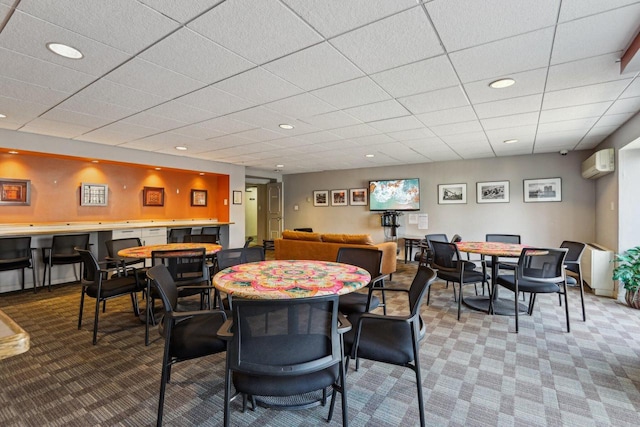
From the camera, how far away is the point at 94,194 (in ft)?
20.1

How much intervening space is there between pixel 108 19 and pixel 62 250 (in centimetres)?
456

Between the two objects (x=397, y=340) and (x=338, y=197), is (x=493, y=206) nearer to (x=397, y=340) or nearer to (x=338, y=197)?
(x=338, y=197)

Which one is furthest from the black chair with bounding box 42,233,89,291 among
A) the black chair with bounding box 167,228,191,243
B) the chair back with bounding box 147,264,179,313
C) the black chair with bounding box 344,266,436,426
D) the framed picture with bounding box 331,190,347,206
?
the framed picture with bounding box 331,190,347,206

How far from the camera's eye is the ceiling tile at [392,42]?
1.92 meters

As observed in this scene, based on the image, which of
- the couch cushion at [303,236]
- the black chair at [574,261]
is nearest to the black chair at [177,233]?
the couch cushion at [303,236]

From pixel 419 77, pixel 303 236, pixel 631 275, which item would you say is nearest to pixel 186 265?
pixel 303 236

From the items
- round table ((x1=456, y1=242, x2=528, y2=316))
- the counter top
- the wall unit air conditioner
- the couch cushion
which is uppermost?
the wall unit air conditioner

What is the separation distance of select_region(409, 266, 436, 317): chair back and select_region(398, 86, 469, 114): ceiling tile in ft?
6.43

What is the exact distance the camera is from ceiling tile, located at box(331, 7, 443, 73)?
75.5 inches

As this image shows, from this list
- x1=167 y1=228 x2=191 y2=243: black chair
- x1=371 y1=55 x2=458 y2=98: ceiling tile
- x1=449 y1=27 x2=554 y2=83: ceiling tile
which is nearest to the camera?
x1=449 y1=27 x2=554 y2=83: ceiling tile

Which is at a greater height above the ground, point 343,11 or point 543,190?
point 343,11

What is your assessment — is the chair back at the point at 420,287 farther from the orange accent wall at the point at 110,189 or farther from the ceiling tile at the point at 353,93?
the orange accent wall at the point at 110,189

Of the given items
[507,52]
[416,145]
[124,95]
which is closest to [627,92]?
[507,52]

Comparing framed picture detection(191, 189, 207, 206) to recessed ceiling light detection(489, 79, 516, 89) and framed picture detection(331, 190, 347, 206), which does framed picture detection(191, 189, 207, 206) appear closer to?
framed picture detection(331, 190, 347, 206)
